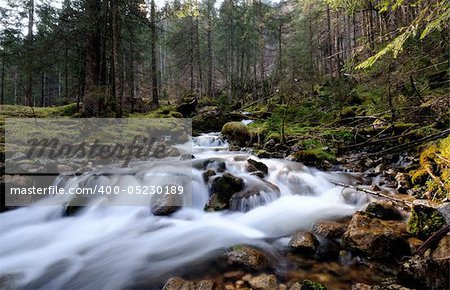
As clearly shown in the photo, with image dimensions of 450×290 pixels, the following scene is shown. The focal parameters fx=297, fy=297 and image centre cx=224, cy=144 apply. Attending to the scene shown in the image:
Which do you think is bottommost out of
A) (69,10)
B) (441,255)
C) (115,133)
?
(441,255)

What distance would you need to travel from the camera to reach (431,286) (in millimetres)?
3061

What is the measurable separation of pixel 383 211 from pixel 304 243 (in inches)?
67.9

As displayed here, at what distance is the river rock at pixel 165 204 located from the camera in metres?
6.42

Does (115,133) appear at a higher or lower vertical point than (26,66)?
lower

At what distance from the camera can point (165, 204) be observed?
656cm

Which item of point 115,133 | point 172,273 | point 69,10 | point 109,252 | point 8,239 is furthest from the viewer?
point 69,10

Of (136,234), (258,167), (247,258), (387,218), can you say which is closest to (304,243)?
(247,258)

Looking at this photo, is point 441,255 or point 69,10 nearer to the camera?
point 441,255

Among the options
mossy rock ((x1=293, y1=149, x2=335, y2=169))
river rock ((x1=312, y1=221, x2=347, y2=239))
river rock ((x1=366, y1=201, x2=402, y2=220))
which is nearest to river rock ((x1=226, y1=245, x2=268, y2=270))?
river rock ((x1=312, y1=221, x2=347, y2=239))

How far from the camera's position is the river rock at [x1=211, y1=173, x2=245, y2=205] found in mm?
6734

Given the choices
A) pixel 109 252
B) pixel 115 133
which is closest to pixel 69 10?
pixel 115 133

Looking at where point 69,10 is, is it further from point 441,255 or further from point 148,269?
point 441,255

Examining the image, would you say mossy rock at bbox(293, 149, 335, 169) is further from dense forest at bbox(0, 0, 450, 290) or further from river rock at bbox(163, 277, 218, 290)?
river rock at bbox(163, 277, 218, 290)

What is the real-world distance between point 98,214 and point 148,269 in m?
2.63
